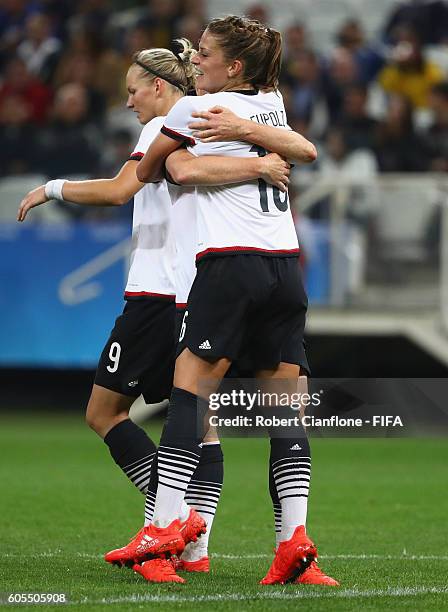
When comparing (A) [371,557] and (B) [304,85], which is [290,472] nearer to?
(A) [371,557]

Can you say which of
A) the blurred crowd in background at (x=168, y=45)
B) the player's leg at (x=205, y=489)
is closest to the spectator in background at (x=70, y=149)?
the blurred crowd in background at (x=168, y=45)

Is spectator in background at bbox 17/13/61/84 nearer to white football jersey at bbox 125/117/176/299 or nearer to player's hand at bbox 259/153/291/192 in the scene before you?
white football jersey at bbox 125/117/176/299

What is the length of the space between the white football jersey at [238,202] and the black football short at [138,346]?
0.89 m

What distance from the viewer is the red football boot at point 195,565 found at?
227 inches

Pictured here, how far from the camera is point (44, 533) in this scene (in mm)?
7020

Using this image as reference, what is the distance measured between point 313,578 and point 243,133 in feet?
5.85

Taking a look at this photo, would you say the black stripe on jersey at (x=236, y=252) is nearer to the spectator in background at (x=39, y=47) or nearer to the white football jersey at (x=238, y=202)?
the white football jersey at (x=238, y=202)

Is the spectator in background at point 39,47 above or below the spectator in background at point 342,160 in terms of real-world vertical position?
above

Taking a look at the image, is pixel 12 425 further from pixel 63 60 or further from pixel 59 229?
pixel 63 60

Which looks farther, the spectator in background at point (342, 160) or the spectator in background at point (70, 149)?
the spectator in background at point (342, 160)

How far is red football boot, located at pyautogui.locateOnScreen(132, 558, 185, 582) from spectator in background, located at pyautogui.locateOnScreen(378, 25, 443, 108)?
11655mm

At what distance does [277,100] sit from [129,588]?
2.03 m

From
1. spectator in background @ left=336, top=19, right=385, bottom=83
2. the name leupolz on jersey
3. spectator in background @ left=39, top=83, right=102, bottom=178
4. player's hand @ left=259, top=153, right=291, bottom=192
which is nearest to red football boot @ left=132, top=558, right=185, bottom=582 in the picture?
the name leupolz on jersey

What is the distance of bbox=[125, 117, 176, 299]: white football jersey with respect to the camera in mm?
6098
